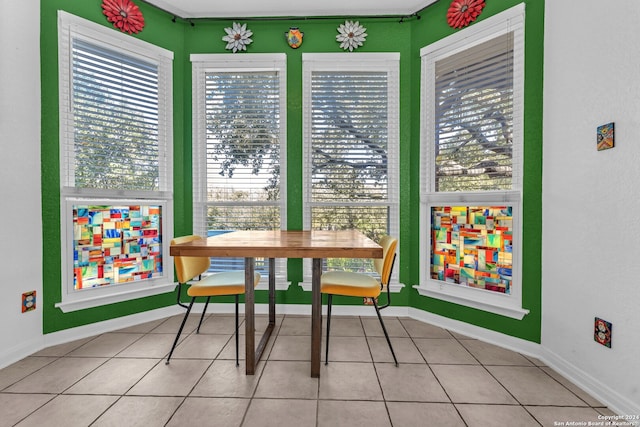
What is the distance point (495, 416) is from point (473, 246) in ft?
4.30

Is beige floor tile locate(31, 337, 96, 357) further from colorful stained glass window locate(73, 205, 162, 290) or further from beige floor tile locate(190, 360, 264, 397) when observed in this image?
beige floor tile locate(190, 360, 264, 397)

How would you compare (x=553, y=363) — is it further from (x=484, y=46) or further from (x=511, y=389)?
(x=484, y=46)

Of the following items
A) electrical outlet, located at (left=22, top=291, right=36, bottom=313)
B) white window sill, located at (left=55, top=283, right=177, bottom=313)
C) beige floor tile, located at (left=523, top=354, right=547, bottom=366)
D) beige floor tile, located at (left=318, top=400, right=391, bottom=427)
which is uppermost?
electrical outlet, located at (left=22, top=291, right=36, bottom=313)

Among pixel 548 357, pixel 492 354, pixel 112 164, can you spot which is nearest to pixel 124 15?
pixel 112 164

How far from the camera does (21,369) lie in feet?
6.02

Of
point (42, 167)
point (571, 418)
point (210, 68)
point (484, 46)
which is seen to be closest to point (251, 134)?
point (210, 68)

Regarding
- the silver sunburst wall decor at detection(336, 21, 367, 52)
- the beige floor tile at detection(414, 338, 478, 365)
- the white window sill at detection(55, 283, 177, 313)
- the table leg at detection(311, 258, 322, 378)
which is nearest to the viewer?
the table leg at detection(311, 258, 322, 378)

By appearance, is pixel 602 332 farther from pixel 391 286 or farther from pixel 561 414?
pixel 391 286

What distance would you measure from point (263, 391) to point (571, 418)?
1.68m

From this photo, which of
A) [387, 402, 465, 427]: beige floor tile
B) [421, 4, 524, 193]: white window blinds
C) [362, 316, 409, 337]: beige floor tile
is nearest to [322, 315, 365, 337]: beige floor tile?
[362, 316, 409, 337]: beige floor tile

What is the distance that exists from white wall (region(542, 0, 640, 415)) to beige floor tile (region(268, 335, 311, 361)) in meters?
1.75

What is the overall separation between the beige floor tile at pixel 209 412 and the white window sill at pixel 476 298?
1.86 metres

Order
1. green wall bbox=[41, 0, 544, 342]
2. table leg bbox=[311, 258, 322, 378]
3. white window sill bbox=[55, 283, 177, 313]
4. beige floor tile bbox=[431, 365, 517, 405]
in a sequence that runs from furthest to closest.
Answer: green wall bbox=[41, 0, 544, 342], white window sill bbox=[55, 283, 177, 313], table leg bbox=[311, 258, 322, 378], beige floor tile bbox=[431, 365, 517, 405]

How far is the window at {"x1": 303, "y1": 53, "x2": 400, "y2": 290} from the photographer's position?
2.74 m
